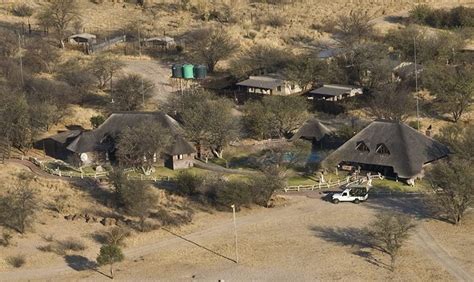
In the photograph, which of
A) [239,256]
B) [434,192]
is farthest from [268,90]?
[239,256]

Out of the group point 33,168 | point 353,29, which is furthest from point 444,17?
point 33,168

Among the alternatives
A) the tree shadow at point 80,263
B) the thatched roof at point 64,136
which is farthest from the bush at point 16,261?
Answer: the thatched roof at point 64,136

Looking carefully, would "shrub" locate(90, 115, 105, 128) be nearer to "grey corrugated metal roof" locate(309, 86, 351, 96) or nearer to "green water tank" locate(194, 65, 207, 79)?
"green water tank" locate(194, 65, 207, 79)

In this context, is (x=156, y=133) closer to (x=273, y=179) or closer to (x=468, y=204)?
(x=273, y=179)

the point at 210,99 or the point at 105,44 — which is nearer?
the point at 210,99

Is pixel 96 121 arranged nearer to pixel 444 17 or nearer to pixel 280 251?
pixel 280 251

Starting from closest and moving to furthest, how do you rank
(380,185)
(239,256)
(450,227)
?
(239,256) < (450,227) < (380,185)
